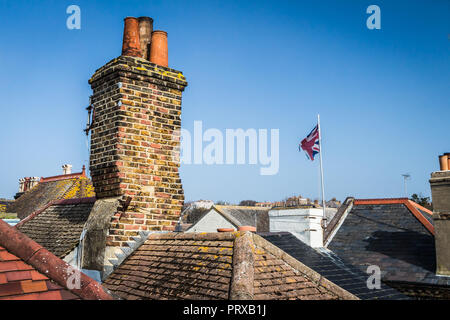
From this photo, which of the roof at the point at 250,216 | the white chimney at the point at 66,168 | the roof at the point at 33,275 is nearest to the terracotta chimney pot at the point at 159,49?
the roof at the point at 33,275

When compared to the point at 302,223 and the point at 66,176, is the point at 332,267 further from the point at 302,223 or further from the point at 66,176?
the point at 66,176

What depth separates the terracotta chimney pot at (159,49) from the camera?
6.64m

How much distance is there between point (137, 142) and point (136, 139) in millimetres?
50

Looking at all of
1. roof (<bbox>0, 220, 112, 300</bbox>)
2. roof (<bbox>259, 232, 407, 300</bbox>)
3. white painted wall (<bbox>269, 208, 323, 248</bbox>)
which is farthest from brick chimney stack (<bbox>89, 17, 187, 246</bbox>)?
white painted wall (<bbox>269, 208, 323, 248</bbox>)

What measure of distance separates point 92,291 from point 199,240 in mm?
2441

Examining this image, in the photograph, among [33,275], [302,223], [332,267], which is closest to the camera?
[33,275]

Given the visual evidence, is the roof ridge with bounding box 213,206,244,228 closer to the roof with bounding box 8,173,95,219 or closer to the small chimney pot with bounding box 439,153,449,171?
the roof with bounding box 8,173,95,219

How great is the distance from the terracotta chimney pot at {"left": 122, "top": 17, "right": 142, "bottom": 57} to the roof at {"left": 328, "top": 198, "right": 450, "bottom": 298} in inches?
329

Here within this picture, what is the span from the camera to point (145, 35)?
6.72 meters

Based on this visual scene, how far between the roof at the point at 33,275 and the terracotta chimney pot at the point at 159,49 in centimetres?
408

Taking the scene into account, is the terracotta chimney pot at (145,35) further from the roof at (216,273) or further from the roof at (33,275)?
the roof at (33,275)

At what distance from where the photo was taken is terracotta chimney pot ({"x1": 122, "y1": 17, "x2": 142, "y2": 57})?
21.2ft

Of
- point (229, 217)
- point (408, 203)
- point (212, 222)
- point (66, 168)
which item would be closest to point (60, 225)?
point (408, 203)
